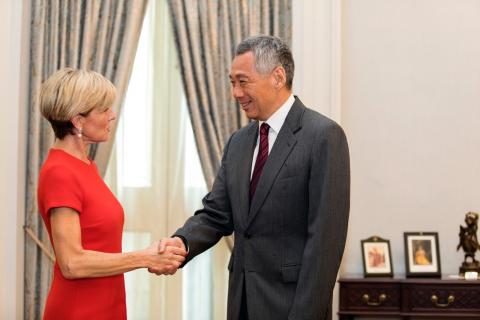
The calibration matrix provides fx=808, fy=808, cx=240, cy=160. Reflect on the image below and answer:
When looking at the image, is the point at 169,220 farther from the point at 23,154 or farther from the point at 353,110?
the point at 353,110

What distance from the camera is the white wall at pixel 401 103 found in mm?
5051

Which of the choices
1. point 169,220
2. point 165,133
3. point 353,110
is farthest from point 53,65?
point 353,110

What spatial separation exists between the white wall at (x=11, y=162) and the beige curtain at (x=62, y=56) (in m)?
0.06

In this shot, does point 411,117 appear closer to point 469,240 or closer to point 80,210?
point 469,240

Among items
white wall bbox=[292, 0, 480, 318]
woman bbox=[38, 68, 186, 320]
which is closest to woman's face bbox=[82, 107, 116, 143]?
woman bbox=[38, 68, 186, 320]

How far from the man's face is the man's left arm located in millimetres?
306

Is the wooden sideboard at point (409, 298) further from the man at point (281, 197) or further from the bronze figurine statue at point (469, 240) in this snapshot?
the man at point (281, 197)

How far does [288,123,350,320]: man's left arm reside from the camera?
277 centimetres

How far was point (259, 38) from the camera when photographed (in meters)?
3.09

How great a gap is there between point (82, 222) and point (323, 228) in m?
0.87

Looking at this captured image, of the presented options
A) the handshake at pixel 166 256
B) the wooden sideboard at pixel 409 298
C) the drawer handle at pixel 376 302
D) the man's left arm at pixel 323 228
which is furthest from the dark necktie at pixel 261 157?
the drawer handle at pixel 376 302

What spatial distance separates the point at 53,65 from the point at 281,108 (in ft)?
8.70

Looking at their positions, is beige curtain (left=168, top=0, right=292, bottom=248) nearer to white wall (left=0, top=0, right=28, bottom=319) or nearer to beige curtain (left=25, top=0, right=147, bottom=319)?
beige curtain (left=25, top=0, right=147, bottom=319)

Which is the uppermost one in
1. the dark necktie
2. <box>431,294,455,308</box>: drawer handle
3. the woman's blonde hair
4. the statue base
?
the woman's blonde hair
